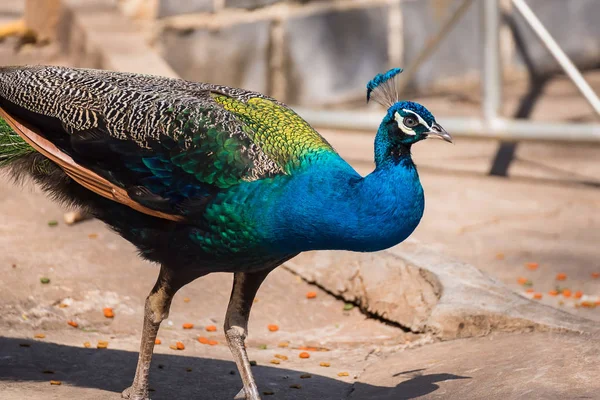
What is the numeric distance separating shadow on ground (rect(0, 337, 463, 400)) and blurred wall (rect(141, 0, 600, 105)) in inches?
165

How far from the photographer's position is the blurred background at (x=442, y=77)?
6262 millimetres

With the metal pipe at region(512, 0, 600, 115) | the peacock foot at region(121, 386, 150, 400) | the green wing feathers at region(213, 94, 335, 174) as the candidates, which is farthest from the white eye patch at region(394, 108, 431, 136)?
the metal pipe at region(512, 0, 600, 115)

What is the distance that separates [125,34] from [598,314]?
3985 millimetres

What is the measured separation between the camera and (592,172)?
25.8 feet

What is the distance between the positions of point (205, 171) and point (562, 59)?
14.7ft

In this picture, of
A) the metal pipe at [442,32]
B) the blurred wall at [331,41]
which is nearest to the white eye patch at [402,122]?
the blurred wall at [331,41]

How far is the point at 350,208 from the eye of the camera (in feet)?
10.8

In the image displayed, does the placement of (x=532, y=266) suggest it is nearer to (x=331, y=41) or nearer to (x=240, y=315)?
(x=240, y=315)

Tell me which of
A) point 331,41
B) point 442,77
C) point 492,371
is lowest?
point 492,371

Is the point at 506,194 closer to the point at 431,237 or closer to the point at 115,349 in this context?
the point at 431,237

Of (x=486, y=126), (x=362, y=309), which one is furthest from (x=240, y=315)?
(x=486, y=126)

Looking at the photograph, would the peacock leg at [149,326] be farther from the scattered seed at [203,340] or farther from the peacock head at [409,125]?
the peacock head at [409,125]

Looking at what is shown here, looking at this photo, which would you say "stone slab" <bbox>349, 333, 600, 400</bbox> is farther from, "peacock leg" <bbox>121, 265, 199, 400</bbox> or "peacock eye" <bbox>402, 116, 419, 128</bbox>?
"peacock eye" <bbox>402, 116, 419, 128</bbox>

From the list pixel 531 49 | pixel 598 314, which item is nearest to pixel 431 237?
pixel 598 314
